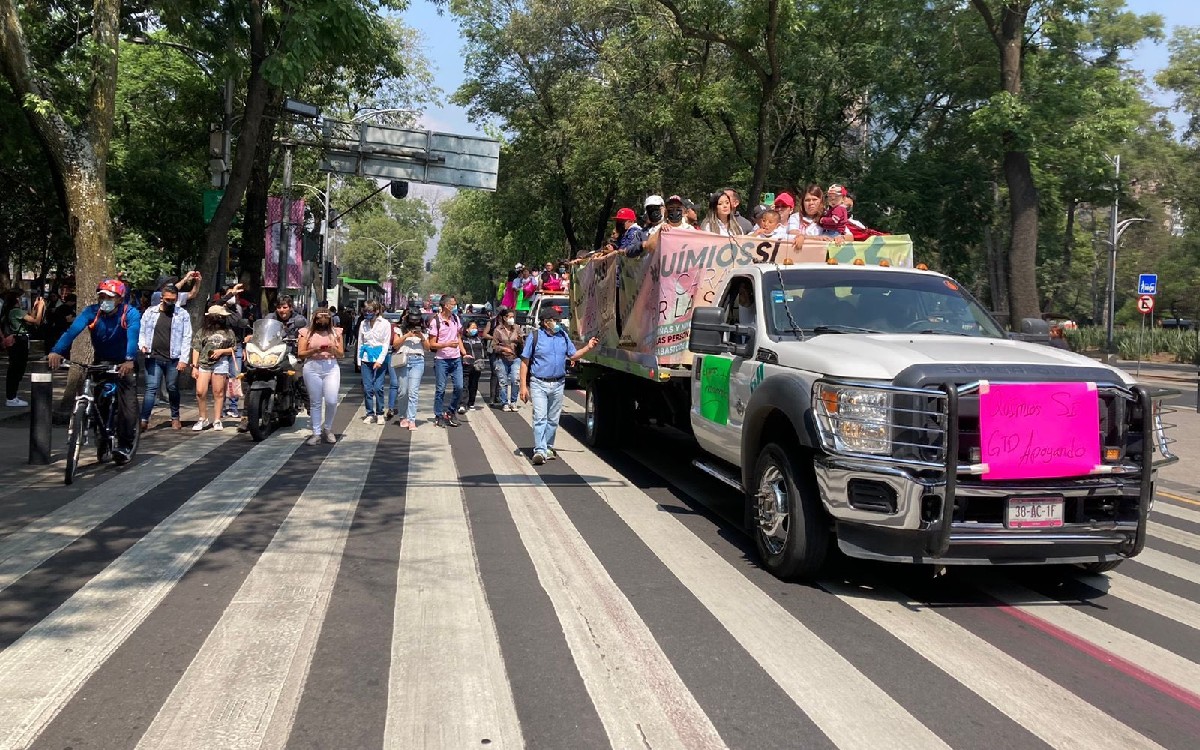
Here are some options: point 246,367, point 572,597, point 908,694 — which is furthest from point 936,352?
point 246,367

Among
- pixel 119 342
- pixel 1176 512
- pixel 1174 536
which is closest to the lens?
pixel 1174 536

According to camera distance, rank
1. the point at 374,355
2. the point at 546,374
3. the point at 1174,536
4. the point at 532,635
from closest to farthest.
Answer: the point at 532,635
the point at 1174,536
the point at 546,374
the point at 374,355

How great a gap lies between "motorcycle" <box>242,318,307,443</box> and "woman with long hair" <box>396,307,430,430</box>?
1.72 meters

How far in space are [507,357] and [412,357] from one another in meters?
2.56

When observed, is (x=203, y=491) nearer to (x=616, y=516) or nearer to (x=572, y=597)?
(x=616, y=516)

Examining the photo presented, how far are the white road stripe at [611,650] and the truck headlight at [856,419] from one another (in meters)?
1.52

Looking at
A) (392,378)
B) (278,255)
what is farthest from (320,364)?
(278,255)

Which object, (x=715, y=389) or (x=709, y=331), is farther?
(x=715, y=389)

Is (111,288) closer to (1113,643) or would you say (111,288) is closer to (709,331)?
(709,331)

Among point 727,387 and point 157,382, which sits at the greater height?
point 727,387

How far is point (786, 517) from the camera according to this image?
6031mm

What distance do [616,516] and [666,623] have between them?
2795 millimetres

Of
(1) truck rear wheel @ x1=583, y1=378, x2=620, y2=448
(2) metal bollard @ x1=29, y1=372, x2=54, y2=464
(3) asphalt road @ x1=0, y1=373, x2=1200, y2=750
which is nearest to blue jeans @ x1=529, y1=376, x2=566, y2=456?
(1) truck rear wheel @ x1=583, y1=378, x2=620, y2=448

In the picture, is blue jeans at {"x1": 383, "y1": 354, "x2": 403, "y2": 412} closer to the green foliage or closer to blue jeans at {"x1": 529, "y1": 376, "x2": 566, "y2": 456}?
blue jeans at {"x1": 529, "y1": 376, "x2": 566, "y2": 456}
